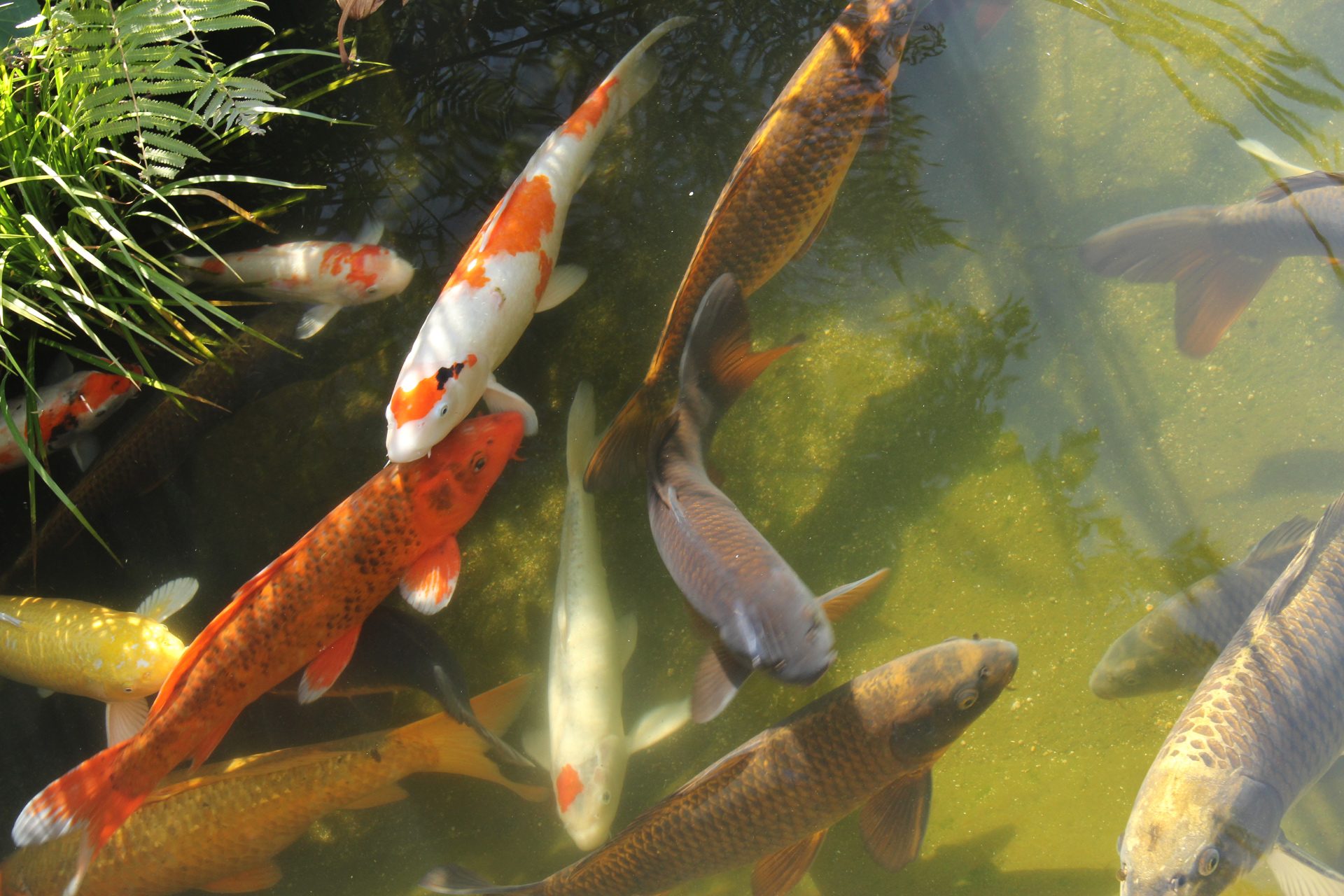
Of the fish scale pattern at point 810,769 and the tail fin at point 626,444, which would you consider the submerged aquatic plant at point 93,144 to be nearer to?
the tail fin at point 626,444

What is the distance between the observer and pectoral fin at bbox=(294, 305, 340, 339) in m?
2.98

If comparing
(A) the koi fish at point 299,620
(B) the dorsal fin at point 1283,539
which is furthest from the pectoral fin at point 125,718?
(B) the dorsal fin at point 1283,539

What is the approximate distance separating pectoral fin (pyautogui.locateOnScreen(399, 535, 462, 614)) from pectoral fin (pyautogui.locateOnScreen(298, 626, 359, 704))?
10.6 inches

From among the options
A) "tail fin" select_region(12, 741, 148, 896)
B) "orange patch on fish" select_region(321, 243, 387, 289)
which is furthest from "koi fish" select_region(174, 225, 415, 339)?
"tail fin" select_region(12, 741, 148, 896)

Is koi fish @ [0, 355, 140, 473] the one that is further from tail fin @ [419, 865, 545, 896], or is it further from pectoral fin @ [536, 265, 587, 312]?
tail fin @ [419, 865, 545, 896]

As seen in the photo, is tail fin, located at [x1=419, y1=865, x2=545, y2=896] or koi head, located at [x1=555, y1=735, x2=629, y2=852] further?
koi head, located at [x1=555, y1=735, x2=629, y2=852]

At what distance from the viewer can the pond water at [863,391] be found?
2604mm

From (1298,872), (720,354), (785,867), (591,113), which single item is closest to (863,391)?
(720,354)

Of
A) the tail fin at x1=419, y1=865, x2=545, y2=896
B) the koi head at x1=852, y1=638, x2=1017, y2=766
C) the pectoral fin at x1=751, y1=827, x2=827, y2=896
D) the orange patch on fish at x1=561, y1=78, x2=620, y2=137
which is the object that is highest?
the orange patch on fish at x1=561, y1=78, x2=620, y2=137

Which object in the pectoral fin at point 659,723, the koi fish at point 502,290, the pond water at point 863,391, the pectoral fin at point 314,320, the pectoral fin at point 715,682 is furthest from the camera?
the pectoral fin at point 314,320

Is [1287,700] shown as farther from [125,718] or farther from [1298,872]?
[125,718]

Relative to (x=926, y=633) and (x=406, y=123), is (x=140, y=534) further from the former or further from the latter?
(x=926, y=633)

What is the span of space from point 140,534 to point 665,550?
235 cm

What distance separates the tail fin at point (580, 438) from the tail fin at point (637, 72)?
3.88 ft
